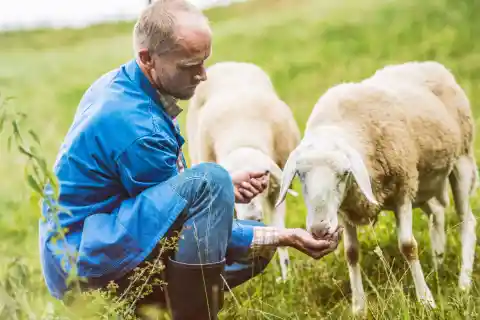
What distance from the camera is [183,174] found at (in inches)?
102

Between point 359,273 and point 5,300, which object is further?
point 359,273

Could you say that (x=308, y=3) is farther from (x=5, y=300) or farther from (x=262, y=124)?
(x=5, y=300)

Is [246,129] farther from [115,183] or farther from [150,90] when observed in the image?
[115,183]

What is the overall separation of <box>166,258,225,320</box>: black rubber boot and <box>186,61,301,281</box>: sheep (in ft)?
5.40

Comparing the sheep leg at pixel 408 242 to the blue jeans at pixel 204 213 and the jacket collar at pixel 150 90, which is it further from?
the jacket collar at pixel 150 90

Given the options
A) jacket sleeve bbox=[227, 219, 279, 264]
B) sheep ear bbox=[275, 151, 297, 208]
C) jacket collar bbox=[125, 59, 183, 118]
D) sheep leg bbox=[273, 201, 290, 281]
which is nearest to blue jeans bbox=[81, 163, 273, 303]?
jacket sleeve bbox=[227, 219, 279, 264]

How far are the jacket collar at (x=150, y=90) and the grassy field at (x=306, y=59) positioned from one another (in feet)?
2.83

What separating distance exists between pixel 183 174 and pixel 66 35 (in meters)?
13.9

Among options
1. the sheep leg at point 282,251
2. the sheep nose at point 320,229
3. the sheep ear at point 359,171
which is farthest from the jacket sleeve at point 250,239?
the sheep leg at point 282,251

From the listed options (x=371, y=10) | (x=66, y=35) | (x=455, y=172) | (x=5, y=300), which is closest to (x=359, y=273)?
(x=455, y=172)

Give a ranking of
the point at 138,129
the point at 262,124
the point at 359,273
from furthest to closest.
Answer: the point at 262,124
the point at 359,273
the point at 138,129

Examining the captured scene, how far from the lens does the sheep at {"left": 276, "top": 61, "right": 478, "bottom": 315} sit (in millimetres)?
3373

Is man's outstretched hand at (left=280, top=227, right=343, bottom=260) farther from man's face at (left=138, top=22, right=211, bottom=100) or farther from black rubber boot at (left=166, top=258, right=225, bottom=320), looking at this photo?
man's face at (left=138, top=22, right=211, bottom=100)

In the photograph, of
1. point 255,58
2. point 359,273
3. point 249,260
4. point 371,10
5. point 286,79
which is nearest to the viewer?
point 249,260
